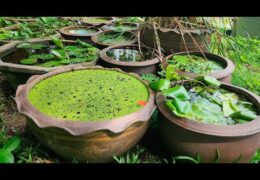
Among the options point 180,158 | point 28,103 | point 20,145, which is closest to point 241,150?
point 180,158

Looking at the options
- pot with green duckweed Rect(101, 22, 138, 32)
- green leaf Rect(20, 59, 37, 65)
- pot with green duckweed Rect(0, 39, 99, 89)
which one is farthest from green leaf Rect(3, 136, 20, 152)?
pot with green duckweed Rect(101, 22, 138, 32)

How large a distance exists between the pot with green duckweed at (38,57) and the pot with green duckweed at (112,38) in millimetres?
205

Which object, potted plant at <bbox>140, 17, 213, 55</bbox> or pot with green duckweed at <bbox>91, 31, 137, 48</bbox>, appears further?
pot with green duckweed at <bbox>91, 31, 137, 48</bbox>

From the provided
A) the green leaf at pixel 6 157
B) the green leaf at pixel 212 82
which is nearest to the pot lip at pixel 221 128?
the green leaf at pixel 212 82

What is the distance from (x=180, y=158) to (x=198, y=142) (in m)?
0.18

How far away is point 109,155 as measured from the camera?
68.1 inches

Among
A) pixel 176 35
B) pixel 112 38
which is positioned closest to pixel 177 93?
pixel 176 35

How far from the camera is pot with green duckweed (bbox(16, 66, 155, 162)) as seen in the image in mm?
1582

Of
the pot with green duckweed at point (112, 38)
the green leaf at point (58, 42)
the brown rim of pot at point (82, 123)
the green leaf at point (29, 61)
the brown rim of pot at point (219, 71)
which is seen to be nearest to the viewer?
the brown rim of pot at point (82, 123)

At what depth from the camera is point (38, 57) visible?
2.71 meters

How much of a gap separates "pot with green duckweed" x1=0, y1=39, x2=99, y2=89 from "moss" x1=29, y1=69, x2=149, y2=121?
37 cm

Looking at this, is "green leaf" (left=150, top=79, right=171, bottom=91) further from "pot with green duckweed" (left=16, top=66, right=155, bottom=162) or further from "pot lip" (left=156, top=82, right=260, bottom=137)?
"pot lip" (left=156, top=82, right=260, bottom=137)

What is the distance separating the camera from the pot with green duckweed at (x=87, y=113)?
1582mm

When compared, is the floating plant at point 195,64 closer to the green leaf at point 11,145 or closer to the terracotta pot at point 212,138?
the terracotta pot at point 212,138
